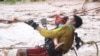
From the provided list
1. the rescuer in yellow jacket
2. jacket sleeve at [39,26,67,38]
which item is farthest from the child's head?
jacket sleeve at [39,26,67,38]

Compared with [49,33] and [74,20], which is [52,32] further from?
[74,20]

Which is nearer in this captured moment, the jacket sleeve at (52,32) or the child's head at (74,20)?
Answer: the jacket sleeve at (52,32)

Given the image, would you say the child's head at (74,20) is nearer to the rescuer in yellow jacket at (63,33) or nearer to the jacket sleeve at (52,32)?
the rescuer in yellow jacket at (63,33)

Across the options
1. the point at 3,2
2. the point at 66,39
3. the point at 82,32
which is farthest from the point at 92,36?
the point at 3,2

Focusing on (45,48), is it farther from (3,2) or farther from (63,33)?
(3,2)

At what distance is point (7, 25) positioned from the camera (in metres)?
8.58

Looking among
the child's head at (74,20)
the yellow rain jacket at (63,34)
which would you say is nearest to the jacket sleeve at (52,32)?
the yellow rain jacket at (63,34)

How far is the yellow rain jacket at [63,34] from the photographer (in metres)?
3.27

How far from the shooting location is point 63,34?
334 centimetres

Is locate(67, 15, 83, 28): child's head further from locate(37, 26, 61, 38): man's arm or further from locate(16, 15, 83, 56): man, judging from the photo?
locate(37, 26, 61, 38): man's arm

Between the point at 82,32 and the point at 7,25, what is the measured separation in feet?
6.77

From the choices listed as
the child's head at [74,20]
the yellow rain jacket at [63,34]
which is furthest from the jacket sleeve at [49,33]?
the child's head at [74,20]

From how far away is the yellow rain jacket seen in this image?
10.7 feet

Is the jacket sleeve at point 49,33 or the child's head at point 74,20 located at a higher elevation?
the child's head at point 74,20
